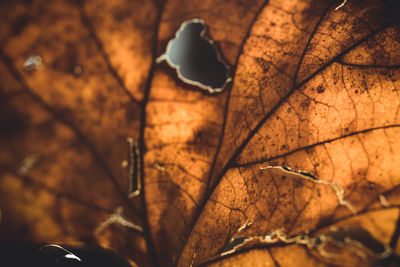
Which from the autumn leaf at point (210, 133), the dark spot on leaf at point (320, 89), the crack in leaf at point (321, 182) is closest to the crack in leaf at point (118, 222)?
the autumn leaf at point (210, 133)

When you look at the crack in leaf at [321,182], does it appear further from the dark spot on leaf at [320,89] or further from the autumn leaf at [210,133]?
the dark spot on leaf at [320,89]

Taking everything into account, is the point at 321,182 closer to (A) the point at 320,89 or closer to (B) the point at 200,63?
(A) the point at 320,89

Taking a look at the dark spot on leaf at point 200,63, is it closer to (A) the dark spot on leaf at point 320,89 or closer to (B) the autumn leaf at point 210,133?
(B) the autumn leaf at point 210,133

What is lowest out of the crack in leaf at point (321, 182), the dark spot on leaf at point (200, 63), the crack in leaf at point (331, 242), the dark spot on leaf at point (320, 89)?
the crack in leaf at point (331, 242)

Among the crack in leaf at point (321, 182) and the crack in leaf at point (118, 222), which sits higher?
the crack in leaf at point (321, 182)

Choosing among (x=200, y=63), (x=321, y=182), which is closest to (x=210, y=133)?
(x=200, y=63)

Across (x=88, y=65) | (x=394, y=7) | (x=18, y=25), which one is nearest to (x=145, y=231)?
(x=88, y=65)
